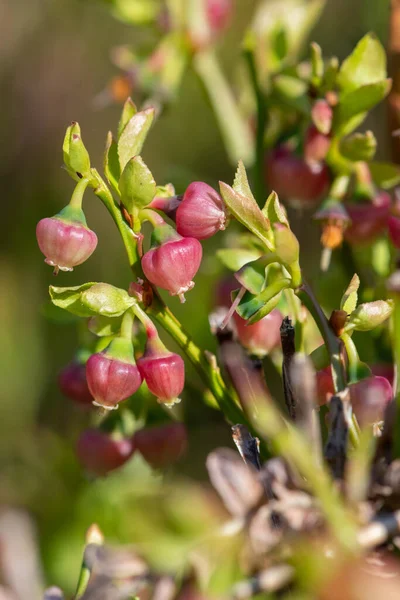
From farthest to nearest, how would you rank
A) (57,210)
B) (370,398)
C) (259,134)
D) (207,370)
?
(57,210) < (259,134) < (207,370) < (370,398)

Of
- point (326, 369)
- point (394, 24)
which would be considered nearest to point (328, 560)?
point (326, 369)

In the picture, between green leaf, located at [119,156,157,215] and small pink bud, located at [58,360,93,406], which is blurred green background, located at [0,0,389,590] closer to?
small pink bud, located at [58,360,93,406]

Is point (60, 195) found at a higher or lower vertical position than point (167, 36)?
lower

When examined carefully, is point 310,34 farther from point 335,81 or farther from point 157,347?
point 157,347

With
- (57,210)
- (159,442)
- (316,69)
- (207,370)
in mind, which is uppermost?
(316,69)

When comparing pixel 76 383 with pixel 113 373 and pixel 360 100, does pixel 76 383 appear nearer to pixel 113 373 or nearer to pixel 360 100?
pixel 113 373

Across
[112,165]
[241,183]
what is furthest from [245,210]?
[112,165]
